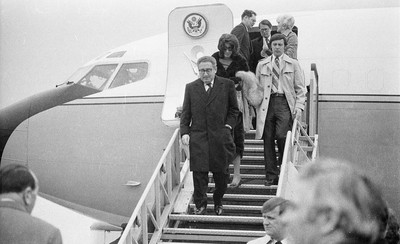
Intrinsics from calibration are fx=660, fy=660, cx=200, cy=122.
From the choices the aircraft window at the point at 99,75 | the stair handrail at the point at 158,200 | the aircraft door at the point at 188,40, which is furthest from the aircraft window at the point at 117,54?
the stair handrail at the point at 158,200

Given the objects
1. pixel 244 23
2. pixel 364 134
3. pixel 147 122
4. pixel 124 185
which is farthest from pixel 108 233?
pixel 364 134

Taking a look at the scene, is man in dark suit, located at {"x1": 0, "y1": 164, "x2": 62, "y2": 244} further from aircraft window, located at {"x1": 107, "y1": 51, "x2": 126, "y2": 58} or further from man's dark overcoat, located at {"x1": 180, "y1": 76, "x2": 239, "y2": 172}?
aircraft window, located at {"x1": 107, "y1": 51, "x2": 126, "y2": 58}

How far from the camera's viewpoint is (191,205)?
4.94 meters

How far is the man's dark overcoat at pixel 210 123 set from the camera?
4.48 meters

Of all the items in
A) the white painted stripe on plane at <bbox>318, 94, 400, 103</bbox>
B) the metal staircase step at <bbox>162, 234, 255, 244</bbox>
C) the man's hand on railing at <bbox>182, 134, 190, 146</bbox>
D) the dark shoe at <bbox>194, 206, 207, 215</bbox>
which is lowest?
the metal staircase step at <bbox>162, 234, 255, 244</bbox>

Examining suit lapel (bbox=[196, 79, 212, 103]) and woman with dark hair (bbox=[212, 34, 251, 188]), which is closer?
suit lapel (bbox=[196, 79, 212, 103])

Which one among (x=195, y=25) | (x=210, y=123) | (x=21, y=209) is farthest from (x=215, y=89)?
(x=21, y=209)

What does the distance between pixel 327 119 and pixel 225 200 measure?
241cm

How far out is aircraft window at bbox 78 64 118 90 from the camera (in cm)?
767

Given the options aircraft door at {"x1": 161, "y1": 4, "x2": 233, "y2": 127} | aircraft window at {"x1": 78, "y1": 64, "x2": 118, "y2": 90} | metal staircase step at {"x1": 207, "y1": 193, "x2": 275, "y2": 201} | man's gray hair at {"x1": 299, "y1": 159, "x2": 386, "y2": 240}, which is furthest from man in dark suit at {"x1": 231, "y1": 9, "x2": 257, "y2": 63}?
man's gray hair at {"x1": 299, "y1": 159, "x2": 386, "y2": 240}

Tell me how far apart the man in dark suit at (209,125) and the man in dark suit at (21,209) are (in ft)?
6.85

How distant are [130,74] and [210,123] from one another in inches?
130

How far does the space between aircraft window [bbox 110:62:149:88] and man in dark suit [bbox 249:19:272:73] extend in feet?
5.46

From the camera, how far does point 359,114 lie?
7164 millimetres
